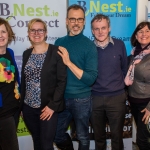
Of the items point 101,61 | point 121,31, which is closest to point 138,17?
point 121,31

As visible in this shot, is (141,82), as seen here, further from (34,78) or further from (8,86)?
(8,86)

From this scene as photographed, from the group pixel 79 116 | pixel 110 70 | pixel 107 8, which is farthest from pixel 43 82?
pixel 107 8

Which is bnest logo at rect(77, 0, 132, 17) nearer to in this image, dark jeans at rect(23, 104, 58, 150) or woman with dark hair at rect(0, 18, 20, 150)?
woman with dark hair at rect(0, 18, 20, 150)

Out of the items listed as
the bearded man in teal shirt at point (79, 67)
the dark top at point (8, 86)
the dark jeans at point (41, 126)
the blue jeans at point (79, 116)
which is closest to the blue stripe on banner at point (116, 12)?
the bearded man in teal shirt at point (79, 67)

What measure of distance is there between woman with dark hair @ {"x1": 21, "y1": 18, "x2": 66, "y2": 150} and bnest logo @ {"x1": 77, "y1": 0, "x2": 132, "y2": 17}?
36.7 inches

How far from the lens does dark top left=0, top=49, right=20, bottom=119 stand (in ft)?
6.41

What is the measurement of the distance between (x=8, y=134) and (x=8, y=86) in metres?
0.42

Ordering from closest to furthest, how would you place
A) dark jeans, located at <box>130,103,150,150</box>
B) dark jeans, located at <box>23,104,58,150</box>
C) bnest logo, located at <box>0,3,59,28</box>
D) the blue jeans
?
dark jeans, located at <box>23,104,58,150</box> → the blue jeans → dark jeans, located at <box>130,103,150,150</box> → bnest logo, located at <box>0,3,59,28</box>

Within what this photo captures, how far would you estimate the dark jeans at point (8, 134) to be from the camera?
1.95 m

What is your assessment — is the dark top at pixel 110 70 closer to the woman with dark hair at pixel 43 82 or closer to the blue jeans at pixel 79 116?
the blue jeans at pixel 79 116

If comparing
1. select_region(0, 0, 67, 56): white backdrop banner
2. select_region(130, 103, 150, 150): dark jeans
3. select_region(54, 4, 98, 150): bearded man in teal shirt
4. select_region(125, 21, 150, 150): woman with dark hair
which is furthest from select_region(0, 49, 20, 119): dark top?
select_region(130, 103, 150, 150): dark jeans

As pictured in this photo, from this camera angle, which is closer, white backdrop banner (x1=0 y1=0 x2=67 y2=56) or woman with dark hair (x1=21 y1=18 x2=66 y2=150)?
woman with dark hair (x1=21 y1=18 x2=66 y2=150)

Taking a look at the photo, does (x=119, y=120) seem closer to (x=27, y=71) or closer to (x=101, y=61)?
(x=101, y=61)

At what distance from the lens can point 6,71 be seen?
1990 millimetres
